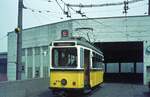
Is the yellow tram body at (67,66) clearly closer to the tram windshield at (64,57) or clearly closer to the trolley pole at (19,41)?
the tram windshield at (64,57)

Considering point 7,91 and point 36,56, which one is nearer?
point 7,91

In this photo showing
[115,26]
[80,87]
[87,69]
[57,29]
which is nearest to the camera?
[80,87]

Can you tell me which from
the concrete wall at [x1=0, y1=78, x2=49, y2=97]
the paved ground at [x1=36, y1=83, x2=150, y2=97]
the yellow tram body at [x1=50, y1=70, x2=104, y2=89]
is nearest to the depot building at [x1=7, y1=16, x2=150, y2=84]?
the concrete wall at [x1=0, y1=78, x2=49, y2=97]

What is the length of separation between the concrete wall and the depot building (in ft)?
15.9

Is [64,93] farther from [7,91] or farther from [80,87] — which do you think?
[7,91]

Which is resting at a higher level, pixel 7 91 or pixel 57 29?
pixel 57 29

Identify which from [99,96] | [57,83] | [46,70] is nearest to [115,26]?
[46,70]

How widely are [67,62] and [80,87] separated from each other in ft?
4.88

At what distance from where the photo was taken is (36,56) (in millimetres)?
49062

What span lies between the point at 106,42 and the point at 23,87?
70.7ft

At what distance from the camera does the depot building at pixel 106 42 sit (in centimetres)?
3962

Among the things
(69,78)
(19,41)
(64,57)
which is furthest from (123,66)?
(69,78)

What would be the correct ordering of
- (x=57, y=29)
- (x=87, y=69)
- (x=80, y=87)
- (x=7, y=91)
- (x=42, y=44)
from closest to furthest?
(x=7, y=91) < (x=80, y=87) < (x=87, y=69) < (x=57, y=29) < (x=42, y=44)

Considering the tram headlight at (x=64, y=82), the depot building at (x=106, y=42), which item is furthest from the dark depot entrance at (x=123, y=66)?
the tram headlight at (x=64, y=82)
